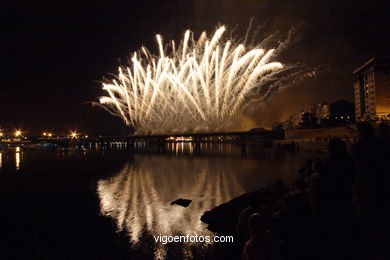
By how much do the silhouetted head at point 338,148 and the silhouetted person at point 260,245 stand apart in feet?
8.93

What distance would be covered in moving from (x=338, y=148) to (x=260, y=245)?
299 cm

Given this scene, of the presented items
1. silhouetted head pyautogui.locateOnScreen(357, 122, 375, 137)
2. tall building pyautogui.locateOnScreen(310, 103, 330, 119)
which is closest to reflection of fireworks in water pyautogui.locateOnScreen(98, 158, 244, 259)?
silhouetted head pyautogui.locateOnScreen(357, 122, 375, 137)

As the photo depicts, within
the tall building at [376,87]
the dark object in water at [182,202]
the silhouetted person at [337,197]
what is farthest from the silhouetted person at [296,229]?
the tall building at [376,87]

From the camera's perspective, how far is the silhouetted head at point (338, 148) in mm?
5867

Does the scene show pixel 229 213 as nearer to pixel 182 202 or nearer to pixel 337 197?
pixel 182 202

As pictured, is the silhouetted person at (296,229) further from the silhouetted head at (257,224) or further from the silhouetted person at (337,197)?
the silhouetted head at (257,224)

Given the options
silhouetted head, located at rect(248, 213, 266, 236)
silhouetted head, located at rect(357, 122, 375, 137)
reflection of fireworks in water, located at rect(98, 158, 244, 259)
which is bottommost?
reflection of fireworks in water, located at rect(98, 158, 244, 259)

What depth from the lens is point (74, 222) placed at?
56.5 ft

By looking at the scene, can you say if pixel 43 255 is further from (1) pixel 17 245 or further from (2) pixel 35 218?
(2) pixel 35 218

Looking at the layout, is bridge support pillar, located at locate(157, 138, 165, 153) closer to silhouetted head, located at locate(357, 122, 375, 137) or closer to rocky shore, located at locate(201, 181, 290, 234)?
rocky shore, located at locate(201, 181, 290, 234)

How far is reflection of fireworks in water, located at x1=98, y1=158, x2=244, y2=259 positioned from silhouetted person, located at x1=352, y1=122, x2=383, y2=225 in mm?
7802

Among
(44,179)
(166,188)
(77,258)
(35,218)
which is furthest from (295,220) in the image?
(44,179)

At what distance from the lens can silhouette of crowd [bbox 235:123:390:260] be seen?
5.73 meters

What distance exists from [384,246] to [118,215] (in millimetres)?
15649
